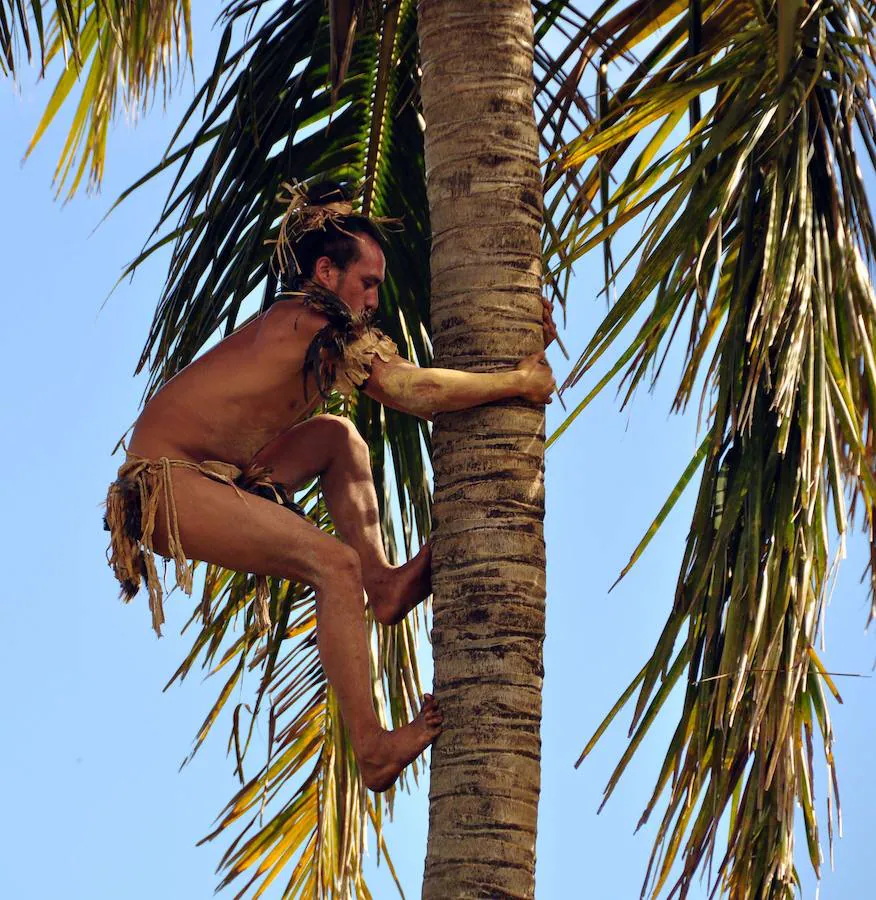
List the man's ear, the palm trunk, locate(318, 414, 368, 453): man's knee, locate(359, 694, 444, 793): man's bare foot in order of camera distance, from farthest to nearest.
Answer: locate(318, 414, 368, 453): man's knee
the man's ear
locate(359, 694, 444, 793): man's bare foot
the palm trunk

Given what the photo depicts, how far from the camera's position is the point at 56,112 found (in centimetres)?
699

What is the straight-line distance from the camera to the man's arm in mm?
3732

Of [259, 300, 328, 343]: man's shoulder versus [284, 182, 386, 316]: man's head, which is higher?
[284, 182, 386, 316]: man's head

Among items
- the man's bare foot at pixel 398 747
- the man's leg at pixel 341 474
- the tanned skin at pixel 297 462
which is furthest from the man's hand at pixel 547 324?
the man's bare foot at pixel 398 747

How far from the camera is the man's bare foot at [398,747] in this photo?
3656 mm

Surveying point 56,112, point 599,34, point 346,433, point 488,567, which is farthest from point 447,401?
point 56,112

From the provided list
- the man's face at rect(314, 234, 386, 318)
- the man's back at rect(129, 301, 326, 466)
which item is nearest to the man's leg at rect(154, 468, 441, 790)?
A: the man's back at rect(129, 301, 326, 466)

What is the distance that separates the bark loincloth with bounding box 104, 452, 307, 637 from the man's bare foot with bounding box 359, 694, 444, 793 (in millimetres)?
667

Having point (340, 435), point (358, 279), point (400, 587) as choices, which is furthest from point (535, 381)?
point (340, 435)

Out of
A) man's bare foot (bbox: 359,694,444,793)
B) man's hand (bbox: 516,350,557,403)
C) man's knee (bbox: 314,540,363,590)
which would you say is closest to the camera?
man's bare foot (bbox: 359,694,444,793)

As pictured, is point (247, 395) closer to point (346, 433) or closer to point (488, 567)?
point (346, 433)

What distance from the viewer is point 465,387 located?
147 inches

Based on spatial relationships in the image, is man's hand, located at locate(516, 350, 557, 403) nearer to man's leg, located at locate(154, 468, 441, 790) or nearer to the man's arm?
the man's arm

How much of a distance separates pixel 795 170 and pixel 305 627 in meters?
2.92
